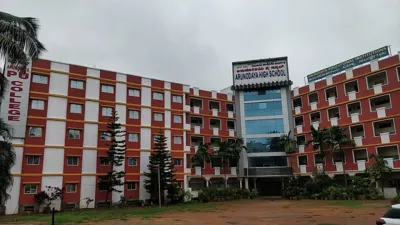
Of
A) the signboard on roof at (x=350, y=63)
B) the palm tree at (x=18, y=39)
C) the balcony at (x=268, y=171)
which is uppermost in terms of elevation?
the signboard on roof at (x=350, y=63)

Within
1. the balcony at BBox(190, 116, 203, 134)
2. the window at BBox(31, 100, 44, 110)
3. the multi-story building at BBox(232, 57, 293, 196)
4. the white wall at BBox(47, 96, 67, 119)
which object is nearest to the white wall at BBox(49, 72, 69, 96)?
the white wall at BBox(47, 96, 67, 119)

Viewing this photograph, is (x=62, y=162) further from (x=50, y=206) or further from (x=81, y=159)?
(x=50, y=206)

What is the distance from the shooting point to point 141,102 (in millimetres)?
36938

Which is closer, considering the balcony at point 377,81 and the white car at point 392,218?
the white car at point 392,218

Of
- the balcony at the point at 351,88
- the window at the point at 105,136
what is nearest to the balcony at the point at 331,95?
the balcony at the point at 351,88

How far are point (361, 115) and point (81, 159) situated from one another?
3000 cm

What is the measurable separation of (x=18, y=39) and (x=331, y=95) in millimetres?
35265

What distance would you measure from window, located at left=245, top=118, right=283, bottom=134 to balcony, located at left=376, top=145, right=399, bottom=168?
39.2 ft

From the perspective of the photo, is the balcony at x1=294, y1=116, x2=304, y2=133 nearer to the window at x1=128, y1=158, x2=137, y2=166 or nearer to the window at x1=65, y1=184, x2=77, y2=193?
the window at x1=128, y1=158, x2=137, y2=166

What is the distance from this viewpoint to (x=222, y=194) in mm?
37625

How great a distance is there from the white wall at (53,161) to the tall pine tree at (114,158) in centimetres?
401

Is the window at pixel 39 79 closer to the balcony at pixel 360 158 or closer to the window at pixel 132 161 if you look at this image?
the window at pixel 132 161

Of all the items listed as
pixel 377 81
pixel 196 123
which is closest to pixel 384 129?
pixel 377 81

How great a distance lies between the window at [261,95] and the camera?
43344mm
